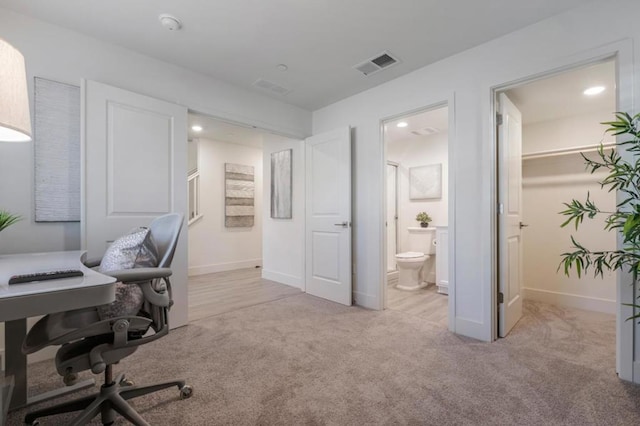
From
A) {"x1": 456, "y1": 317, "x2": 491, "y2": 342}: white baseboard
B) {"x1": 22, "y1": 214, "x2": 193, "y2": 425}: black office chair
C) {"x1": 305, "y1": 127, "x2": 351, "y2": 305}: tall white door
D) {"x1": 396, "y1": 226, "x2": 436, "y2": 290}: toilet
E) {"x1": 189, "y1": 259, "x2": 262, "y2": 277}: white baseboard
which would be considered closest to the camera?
{"x1": 22, "y1": 214, "x2": 193, "y2": 425}: black office chair

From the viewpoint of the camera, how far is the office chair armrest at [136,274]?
3.92 ft

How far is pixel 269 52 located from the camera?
2561 mm

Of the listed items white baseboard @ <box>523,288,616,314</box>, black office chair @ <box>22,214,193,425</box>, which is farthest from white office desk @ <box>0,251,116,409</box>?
white baseboard @ <box>523,288,616,314</box>

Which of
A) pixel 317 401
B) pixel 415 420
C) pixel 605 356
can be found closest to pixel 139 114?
pixel 317 401

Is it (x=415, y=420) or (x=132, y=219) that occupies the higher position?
(x=132, y=219)

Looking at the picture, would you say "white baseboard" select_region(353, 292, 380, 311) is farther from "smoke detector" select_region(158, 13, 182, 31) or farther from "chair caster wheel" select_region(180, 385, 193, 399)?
"smoke detector" select_region(158, 13, 182, 31)

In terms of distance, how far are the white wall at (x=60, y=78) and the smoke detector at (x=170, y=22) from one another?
596 millimetres

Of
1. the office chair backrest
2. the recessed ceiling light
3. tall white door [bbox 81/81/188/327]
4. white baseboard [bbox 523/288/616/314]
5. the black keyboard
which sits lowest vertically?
white baseboard [bbox 523/288/616/314]

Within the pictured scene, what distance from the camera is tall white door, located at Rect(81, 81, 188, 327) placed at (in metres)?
2.21

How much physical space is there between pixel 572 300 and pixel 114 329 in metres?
4.18

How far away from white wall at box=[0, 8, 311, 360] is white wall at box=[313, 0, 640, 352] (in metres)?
1.88

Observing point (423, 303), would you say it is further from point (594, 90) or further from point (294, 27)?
point (294, 27)

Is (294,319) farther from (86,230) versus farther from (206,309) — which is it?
(86,230)

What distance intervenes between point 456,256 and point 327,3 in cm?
220
